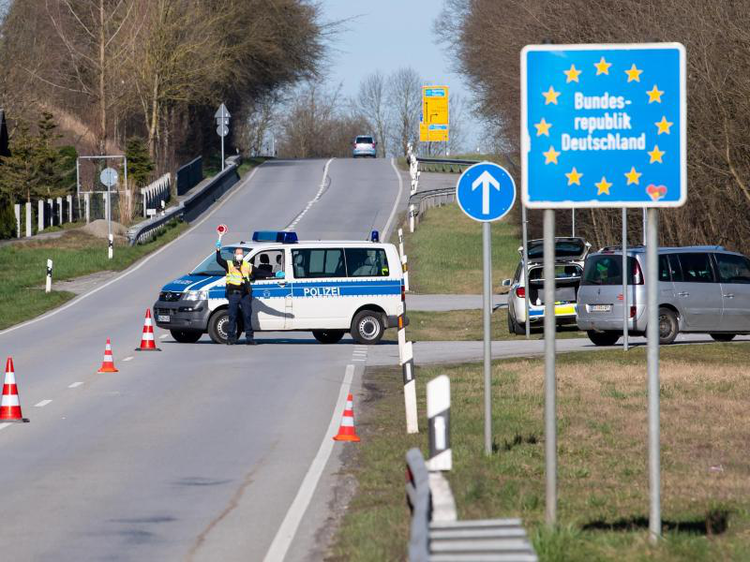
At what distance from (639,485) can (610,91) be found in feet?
10.8

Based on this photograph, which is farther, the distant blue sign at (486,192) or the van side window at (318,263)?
the van side window at (318,263)

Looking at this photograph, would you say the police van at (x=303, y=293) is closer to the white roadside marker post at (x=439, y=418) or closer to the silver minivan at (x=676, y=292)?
the silver minivan at (x=676, y=292)

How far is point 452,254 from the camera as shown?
163ft

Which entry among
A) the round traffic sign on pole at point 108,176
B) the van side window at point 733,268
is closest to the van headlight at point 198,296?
the van side window at point 733,268

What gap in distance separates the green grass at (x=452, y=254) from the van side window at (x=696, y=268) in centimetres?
1742

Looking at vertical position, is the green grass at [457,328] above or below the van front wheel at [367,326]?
below

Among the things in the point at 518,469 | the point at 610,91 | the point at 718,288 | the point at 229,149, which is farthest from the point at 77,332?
the point at 229,149

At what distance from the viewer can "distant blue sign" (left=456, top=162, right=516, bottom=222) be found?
502 inches

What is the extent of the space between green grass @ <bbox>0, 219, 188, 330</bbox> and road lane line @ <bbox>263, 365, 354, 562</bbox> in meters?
18.0

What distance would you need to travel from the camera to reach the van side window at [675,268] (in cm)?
2519

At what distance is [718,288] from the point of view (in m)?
25.4

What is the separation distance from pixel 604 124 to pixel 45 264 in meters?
37.2

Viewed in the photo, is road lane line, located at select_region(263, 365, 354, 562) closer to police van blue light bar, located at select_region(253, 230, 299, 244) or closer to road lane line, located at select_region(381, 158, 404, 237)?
police van blue light bar, located at select_region(253, 230, 299, 244)

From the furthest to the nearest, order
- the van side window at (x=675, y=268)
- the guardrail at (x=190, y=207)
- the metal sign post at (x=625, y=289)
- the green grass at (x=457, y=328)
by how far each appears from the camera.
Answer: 1. the guardrail at (x=190, y=207)
2. the green grass at (x=457, y=328)
3. the van side window at (x=675, y=268)
4. the metal sign post at (x=625, y=289)
